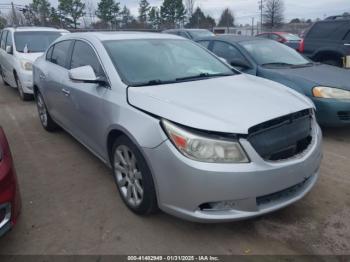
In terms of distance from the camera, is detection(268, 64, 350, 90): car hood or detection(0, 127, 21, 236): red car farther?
detection(268, 64, 350, 90): car hood

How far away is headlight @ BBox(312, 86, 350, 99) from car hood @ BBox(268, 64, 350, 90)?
0.08 meters

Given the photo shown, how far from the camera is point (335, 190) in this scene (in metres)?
3.47

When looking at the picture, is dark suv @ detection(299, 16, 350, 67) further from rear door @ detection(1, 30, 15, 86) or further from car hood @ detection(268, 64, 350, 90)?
rear door @ detection(1, 30, 15, 86)

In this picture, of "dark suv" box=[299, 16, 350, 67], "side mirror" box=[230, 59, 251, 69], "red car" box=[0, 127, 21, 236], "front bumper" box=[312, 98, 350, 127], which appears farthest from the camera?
"dark suv" box=[299, 16, 350, 67]

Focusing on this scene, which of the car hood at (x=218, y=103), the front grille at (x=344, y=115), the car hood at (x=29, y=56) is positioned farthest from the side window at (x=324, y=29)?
the car hood at (x=29, y=56)

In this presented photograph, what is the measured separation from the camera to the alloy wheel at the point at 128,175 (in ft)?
9.60

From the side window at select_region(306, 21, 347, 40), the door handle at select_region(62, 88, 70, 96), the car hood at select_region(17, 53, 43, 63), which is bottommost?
the door handle at select_region(62, 88, 70, 96)

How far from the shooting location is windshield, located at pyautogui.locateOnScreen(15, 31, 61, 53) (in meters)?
8.02

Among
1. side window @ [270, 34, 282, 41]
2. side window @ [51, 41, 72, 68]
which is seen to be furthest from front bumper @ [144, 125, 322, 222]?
side window @ [270, 34, 282, 41]

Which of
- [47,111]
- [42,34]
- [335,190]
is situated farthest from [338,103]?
[42,34]

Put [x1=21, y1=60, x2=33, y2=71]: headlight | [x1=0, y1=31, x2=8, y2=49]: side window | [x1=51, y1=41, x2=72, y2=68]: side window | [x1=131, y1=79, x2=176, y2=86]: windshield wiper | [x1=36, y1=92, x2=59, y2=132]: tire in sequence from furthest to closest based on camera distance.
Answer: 1. [x1=0, y1=31, x2=8, y2=49]: side window
2. [x1=21, y1=60, x2=33, y2=71]: headlight
3. [x1=36, y1=92, x2=59, y2=132]: tire
4. [x1=51, y1=41, x2=72, y2=68]: side window
5. [x1=131, y1=79, x2=176, y2=86]: windshield wiper

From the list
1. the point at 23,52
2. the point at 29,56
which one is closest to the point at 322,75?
the point at 29,56

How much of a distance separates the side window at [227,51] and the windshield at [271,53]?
0.57 ft

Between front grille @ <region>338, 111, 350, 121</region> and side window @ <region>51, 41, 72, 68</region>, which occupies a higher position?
side window @ <region>51, 41, 72, 68</region>
